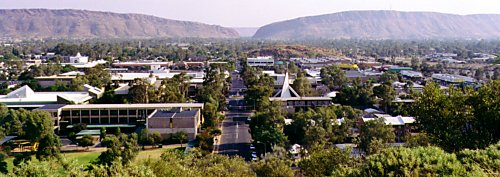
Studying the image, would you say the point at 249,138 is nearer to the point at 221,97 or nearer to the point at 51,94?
the point at 221,97

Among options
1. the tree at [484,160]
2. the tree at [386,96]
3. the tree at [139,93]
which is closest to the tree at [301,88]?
the tree at [386,96]

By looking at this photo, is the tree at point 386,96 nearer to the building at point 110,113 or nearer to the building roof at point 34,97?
the building at point 110,113

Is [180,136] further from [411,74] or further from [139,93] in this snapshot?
[411,74]

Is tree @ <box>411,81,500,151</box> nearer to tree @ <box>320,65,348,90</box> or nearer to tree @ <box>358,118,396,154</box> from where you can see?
tree @ <box>358,118,396,154</box>

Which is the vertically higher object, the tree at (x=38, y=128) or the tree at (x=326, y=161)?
the tree at (x=326, y=161)

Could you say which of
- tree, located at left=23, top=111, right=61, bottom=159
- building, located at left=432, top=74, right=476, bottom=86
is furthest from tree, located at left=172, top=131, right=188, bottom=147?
building, located at left=432, top=74, right=476, bottom=86

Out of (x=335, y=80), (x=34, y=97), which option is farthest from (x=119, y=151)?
(x=335, y=80)
